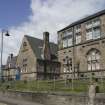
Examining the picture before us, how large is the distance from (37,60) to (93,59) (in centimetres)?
1766

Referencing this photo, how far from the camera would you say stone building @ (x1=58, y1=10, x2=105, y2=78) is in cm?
4062

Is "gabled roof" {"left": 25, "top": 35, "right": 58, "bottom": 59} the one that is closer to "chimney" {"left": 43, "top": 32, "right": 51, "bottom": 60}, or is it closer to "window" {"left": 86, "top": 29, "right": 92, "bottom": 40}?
"chimney" {"left": 43, "top": 32, "right": 51, "bottom": 60}

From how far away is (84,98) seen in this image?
21.3 meters

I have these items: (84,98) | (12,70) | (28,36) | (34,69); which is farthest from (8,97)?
(12,70)

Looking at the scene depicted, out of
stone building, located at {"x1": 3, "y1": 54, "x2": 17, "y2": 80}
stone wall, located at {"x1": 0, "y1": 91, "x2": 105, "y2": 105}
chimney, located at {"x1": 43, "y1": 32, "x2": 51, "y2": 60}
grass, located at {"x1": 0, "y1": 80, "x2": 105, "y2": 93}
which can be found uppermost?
chimney, located at {"x1": 43, "y1": 32, "x2": 51, "y2": 60}

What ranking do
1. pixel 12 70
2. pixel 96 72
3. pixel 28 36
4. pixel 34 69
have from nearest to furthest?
pixel 96 72 < pixel 34 69 < pixel 28 36 < pixel 12 70

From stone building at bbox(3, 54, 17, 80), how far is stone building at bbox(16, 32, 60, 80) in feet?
22.3

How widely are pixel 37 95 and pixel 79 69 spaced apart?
18209mm

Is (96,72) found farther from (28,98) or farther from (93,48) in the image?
(28,98)

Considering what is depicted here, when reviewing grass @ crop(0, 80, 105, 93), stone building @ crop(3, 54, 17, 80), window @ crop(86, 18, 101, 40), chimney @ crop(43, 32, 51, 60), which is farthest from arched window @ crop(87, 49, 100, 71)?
stone building @ crop(3, 54, 17, 80)

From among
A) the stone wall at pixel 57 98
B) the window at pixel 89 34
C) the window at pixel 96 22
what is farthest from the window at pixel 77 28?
the stone wall at pixel 57 98

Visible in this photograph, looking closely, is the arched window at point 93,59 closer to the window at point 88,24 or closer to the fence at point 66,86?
the window at point 88,24

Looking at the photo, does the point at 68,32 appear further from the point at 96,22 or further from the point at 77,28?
the point at 96,22

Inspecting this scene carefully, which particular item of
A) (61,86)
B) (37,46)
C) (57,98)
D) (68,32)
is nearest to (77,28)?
(68,32)
